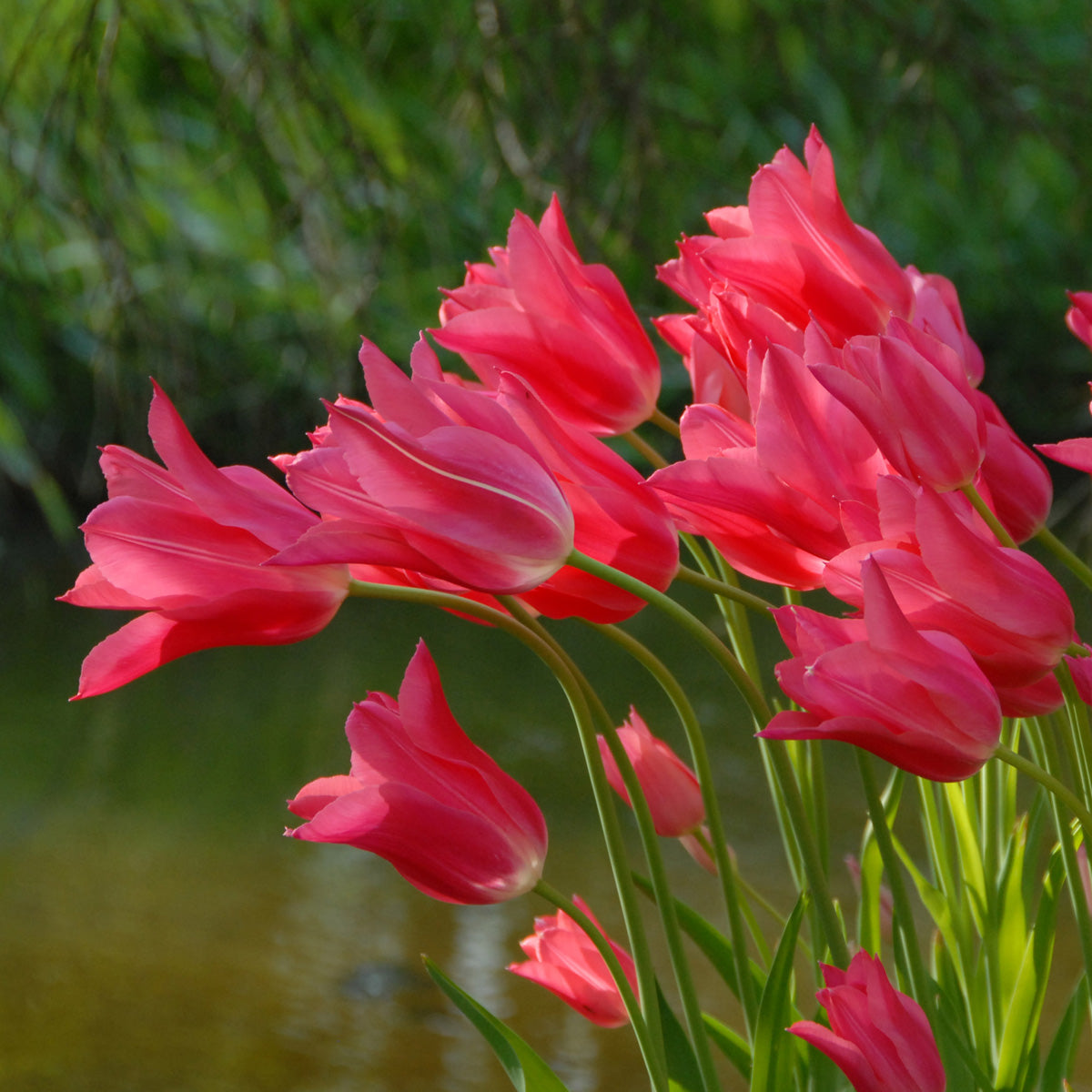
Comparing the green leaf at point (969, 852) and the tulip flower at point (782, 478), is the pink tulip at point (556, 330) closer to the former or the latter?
the tulip flower at point (782, 478)

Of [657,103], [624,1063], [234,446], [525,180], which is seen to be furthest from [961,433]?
[234,446]

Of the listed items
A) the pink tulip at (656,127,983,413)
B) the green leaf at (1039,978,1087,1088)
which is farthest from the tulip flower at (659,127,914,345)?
the green leaf at (1039,978,1087,1088)

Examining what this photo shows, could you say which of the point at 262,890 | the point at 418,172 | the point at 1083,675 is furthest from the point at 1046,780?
the point at 418,172

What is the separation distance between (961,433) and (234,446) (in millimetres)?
2031

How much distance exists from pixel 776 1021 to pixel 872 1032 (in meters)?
0.04

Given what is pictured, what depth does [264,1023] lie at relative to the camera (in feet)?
2.12

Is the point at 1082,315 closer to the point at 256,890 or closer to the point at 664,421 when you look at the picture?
the point at 664,421

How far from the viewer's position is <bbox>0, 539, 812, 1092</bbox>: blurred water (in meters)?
0.62

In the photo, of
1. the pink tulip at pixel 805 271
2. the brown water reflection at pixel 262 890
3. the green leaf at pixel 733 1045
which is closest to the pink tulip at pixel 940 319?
the pink tulip at pixel 805 271

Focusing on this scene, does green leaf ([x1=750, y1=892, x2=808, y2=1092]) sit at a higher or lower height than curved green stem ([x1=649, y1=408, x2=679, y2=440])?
lower

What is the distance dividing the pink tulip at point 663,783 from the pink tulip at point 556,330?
95 millimetres

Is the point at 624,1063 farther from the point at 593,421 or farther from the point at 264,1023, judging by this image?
the point at 593,421

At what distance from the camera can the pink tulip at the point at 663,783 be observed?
387 mm

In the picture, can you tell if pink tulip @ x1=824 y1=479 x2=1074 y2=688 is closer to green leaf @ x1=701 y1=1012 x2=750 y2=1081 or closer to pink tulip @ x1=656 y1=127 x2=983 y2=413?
pink tulip @ x1=656 y1=127 x2=983 y2=413
